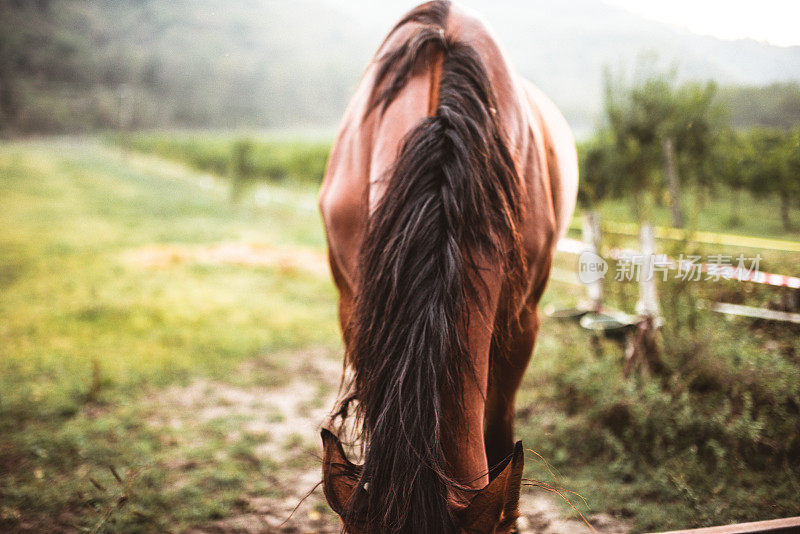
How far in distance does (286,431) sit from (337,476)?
9.08ft

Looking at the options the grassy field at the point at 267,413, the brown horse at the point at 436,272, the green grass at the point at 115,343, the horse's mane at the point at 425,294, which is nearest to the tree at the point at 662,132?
the grassy field at the point at 267,413

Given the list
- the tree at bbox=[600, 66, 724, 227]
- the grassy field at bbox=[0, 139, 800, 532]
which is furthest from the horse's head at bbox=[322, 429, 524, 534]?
the tree at bbox=[600, 66, 724, 227]

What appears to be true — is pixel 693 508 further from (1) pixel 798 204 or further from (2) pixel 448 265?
(1) pixel 798 204

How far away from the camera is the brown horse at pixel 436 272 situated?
0.88 metres

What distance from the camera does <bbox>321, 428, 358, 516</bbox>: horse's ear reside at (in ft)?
3.03

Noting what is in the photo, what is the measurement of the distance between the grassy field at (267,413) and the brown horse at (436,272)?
0.95 feet

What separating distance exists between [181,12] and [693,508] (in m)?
11.1

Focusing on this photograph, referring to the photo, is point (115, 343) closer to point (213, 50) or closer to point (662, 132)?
point (662, 132)

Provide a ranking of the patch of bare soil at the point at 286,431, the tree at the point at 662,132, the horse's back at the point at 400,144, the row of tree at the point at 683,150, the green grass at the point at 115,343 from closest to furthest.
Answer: the horse's back at the point at 400,144 < the patch of bare soil at the point at 286,431 < the green grass at the point at 115,343 < the row of tree at the point at 683,150 < the tree at the point at 662,132

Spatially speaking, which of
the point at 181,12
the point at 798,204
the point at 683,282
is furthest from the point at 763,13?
the point at 181,12

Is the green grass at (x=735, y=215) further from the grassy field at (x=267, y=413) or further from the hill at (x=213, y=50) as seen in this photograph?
the hill at (x=213, y=50)

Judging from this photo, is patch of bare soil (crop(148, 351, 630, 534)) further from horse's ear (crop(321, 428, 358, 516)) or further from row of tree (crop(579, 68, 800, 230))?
row of tree (crop(579, 68, 800, 230))

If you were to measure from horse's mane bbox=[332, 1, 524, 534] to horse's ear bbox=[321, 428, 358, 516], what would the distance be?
3cm

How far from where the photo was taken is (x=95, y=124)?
18.8 meters
